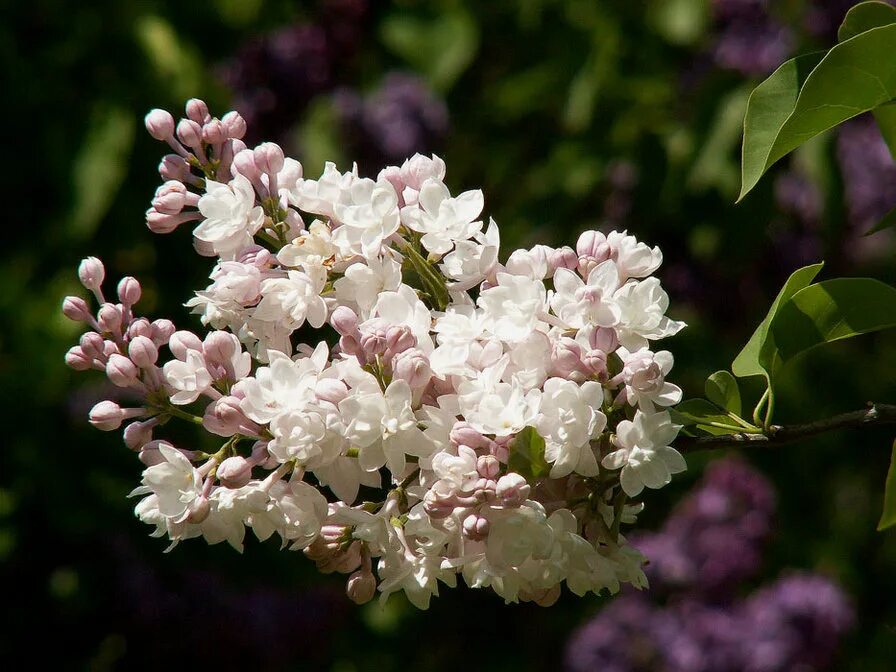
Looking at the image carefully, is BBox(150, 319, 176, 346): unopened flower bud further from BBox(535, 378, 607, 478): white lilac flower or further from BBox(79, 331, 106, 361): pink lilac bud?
BBox(535, 378, 607, 478): white lilac flower

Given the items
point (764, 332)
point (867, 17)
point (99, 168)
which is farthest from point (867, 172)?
point (764, 332)

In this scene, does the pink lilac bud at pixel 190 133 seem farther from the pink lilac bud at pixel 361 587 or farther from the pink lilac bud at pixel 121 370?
the pink lilac bud at pixel 361 587

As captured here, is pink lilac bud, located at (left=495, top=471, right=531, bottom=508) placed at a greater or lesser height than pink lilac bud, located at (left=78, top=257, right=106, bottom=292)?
lesser

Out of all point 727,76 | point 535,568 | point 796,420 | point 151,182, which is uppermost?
point 535,568

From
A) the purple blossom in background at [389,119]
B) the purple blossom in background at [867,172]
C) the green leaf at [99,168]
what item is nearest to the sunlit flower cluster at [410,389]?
the green leaf at [99,168]

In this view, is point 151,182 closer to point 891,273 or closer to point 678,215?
point 678,215

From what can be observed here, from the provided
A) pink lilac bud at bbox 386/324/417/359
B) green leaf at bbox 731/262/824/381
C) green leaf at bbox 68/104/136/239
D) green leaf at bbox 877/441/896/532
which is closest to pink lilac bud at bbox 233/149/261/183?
pink lilac bud at bbox 386/324/417/359

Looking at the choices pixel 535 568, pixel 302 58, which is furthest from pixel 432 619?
pixel 535 568
